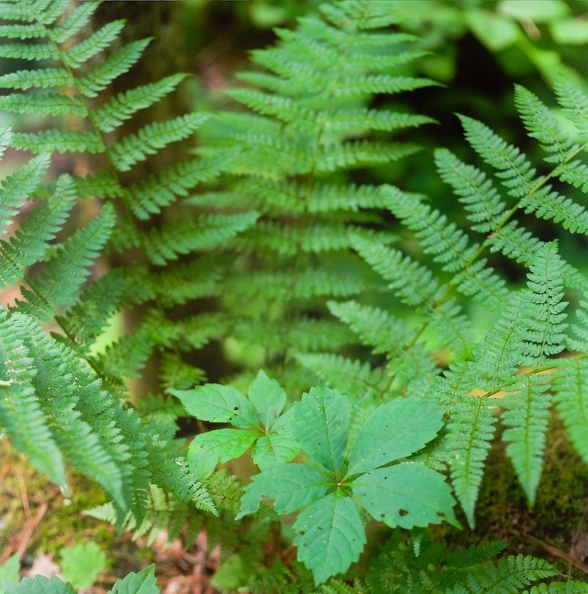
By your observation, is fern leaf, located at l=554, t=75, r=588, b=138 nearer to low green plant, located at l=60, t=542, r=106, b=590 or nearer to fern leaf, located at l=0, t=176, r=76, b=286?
fern leaf, located at l=0, t=176, r=76, b=286

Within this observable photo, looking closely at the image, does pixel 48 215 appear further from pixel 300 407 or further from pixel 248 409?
pixel 300 407

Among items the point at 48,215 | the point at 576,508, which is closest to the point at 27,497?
the point at 48,215

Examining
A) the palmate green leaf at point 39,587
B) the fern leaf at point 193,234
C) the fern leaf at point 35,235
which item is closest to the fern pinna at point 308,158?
the fern leaf at point 193,234

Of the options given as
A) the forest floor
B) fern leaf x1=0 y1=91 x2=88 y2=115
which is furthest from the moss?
fern leaf x1=0 y1=91 x2=88 y2=115

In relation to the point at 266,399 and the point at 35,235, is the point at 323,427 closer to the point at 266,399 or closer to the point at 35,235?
the point at 266,399

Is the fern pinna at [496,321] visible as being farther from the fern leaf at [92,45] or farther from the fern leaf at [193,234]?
the fern leaf at [92,45]
